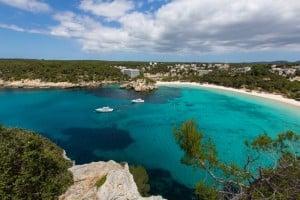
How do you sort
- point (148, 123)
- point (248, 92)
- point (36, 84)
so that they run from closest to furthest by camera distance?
point (148, 123)
point (248, 92)
point (36, 84)

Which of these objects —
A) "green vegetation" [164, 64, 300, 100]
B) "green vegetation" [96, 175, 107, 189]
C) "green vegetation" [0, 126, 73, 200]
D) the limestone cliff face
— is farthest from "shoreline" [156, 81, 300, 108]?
"green vegetation" [0, 126, 73, 200]

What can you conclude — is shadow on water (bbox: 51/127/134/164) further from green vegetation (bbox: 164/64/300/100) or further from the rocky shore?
the rocky shore

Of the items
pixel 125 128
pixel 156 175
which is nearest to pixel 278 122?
pixel 125 128

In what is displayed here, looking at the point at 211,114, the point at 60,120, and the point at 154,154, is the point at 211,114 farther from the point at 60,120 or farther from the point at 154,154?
the point at 60,120

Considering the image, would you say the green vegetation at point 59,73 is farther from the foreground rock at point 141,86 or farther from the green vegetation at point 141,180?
the green vegetation at point 141,180

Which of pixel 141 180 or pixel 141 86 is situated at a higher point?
pixel 141 180

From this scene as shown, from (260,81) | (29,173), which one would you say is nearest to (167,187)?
(29,173)

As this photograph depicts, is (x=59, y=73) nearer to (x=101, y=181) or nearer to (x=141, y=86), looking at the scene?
(x=141, y=86)
